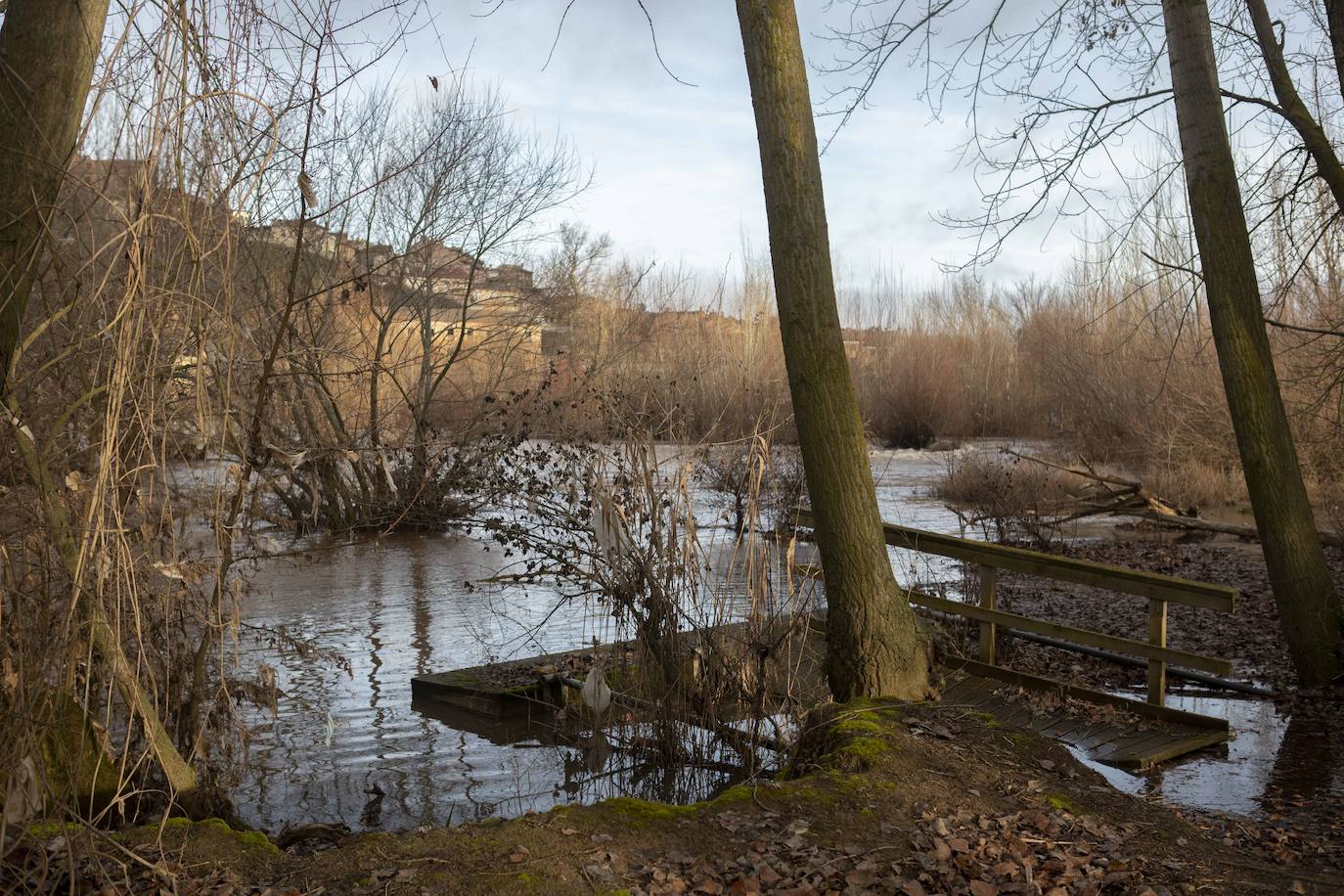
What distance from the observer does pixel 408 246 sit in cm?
1443

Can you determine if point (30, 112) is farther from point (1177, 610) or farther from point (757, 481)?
point (1177, 610)

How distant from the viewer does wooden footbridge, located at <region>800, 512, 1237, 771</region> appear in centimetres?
580

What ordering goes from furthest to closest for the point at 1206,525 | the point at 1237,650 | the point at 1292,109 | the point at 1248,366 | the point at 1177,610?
the point at 1206,525 → the point at 1177,610 → the point at 1237,650 → the point at 1292,109 → the point at 1248,366

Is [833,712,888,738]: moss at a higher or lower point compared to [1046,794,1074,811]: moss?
higher

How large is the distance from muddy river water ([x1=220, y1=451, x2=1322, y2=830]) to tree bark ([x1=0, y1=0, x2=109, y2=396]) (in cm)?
205

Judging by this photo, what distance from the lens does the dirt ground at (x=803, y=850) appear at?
11.7ft

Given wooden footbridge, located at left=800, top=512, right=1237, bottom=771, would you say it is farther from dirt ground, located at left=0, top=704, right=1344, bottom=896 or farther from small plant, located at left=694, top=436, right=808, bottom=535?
dirt ground, located at left=0, top=704, right=1344, bottom=896

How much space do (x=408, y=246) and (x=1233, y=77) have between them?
946 cm

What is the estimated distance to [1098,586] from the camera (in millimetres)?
6461

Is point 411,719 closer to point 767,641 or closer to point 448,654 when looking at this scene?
point 448,654

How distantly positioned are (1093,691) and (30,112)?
19.0 feet

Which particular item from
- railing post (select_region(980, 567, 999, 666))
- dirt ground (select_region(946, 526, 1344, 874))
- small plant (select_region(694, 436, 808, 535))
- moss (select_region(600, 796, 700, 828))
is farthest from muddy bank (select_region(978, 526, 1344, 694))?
moss (select_region(600, 796, 700, 828))

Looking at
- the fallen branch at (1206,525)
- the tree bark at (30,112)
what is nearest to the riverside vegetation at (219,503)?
the tree bark at (30,112)

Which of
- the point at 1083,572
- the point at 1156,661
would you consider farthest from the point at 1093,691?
the point at 1083,572
